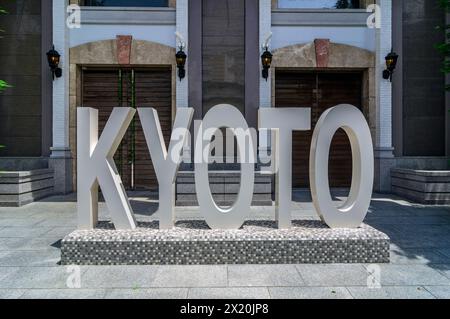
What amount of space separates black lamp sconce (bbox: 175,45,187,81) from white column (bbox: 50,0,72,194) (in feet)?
13.4

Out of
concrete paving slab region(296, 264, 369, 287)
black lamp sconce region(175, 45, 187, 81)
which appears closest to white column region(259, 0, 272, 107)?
black lamp sconce region(175, 45, 187, 81)

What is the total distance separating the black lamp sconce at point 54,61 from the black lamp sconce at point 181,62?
Answer: 4.20 m

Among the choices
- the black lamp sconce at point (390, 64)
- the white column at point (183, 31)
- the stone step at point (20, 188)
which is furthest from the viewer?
the black lamp sconce at point (390, 64)

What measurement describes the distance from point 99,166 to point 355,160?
14.1 feet

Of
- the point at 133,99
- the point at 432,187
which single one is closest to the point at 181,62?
the point at 133,99

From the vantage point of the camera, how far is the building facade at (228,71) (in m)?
10.8

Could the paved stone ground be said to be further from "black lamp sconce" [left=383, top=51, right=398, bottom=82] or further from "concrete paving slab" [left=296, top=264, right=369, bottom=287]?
"black lamp sconce" [left=383, top=51, right=398, bottom=82]

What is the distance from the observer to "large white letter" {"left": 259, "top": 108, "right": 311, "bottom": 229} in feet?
16.7

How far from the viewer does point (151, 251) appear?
476cm

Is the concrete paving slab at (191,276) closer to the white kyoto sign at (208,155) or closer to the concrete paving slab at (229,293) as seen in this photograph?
the concrete paving slab at (229,293)

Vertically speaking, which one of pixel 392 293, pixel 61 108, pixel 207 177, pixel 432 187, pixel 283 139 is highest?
pixel 61 108

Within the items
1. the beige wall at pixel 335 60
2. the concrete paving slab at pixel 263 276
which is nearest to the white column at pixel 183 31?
the beige wall at pixel 335 60

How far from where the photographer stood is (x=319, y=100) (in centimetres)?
1196

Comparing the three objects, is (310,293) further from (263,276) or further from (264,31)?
(264,31)
